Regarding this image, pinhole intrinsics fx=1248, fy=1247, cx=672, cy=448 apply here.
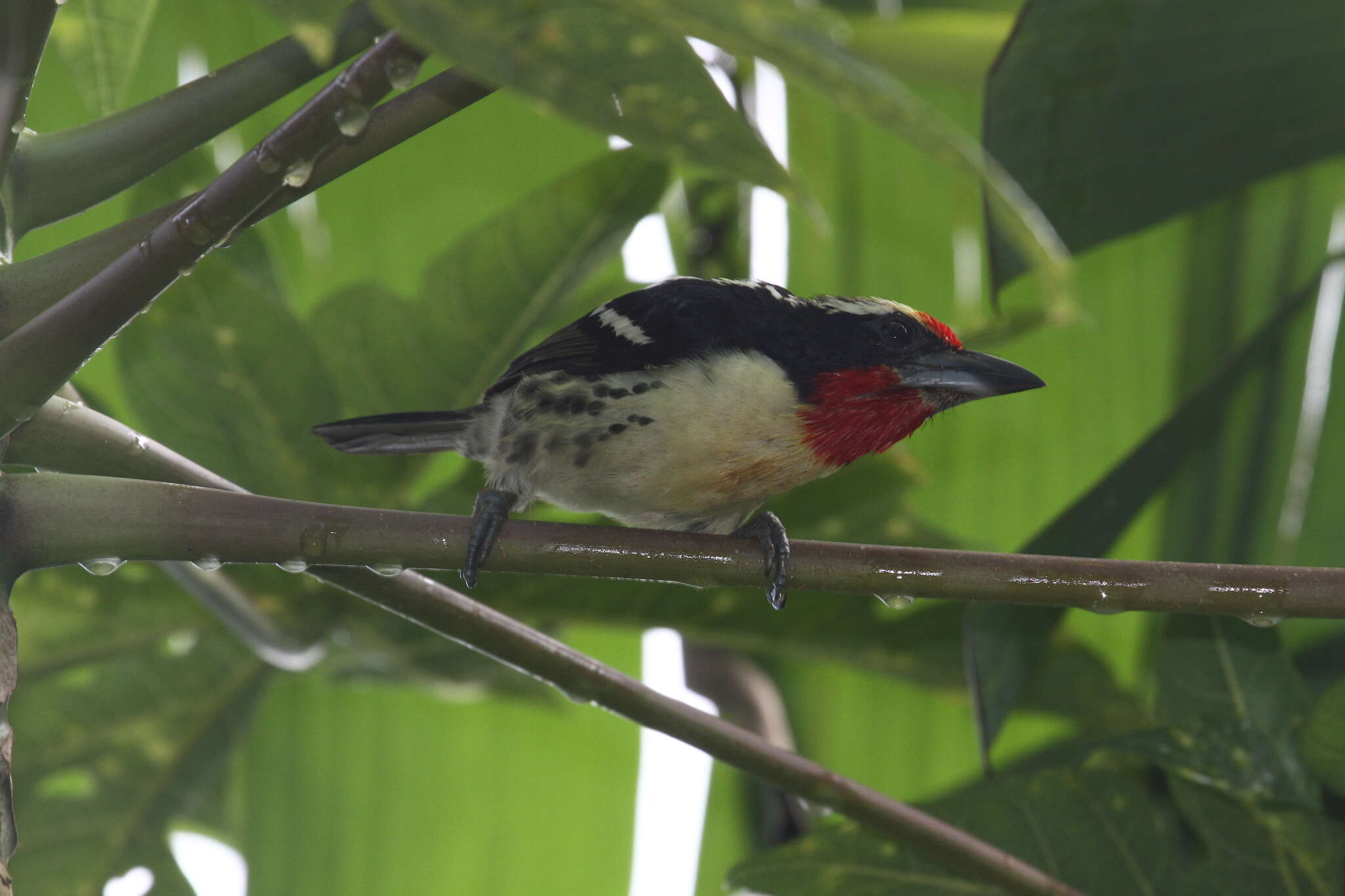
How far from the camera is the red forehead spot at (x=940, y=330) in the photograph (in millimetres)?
1355

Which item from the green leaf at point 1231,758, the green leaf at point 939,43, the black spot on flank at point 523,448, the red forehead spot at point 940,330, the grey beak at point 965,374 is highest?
the green leaf at point 939,43

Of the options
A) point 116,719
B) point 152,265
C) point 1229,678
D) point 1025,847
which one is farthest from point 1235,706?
point 116,719

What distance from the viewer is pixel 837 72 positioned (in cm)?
41

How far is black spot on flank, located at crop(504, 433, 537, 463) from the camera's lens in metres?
1.47

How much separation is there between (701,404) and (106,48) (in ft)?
2.24

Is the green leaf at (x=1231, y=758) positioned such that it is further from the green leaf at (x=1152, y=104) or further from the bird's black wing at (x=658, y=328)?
the bird's black wing at (x=658, y=328)

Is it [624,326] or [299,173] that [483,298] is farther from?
[299,173]

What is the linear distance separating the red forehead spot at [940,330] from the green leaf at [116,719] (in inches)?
37.9

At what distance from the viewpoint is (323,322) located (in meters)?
1.43

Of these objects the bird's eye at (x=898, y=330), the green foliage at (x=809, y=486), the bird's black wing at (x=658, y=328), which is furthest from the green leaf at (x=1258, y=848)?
the bird's black wing at (x=658, y=328)

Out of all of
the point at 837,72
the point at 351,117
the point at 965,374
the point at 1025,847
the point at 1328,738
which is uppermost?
the point at 965,374

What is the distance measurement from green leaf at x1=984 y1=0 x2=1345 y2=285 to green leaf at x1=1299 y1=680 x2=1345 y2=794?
0.47m

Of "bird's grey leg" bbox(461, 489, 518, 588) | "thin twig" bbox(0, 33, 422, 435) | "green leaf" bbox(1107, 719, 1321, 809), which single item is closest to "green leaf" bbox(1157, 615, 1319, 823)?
"green leaf" bbox(1107, 719, 1321, 809)

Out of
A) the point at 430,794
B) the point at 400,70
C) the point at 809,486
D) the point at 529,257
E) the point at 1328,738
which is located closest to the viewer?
the point at 400,70
